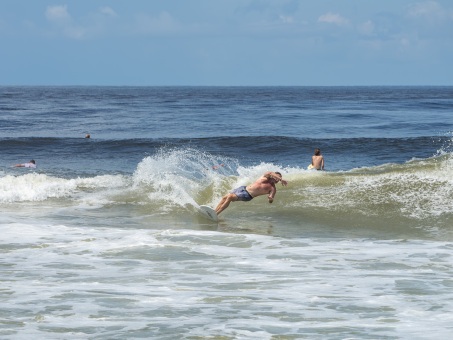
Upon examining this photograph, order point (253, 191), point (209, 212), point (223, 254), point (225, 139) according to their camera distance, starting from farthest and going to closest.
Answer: point (225, 139), point (253, 191), point (209, 212), point (223, 254)

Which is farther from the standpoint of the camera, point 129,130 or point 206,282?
point 129,130

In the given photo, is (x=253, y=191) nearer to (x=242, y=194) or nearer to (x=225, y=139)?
(x=242, y=194)

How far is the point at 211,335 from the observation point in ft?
27.7

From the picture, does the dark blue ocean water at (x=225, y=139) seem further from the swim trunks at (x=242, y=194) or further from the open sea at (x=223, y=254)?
the swim trunks at (x=242, y=194)

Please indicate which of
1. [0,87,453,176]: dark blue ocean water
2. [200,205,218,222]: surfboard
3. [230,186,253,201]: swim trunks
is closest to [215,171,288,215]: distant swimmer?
[230,186,253,201]: swim trunks

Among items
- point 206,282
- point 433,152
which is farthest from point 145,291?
point 433,152

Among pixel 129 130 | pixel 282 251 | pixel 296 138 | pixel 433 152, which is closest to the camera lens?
pixel 282 251

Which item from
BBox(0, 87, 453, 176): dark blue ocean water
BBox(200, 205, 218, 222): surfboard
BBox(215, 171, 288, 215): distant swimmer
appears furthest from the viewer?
BBox(0, 87, 453, 176): dark blue ocean water

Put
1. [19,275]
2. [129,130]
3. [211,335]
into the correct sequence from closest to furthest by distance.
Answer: [211,335] → [19,275] → [129,130]

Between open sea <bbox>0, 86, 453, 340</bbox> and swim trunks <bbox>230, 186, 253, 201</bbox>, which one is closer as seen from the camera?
open sea <bbox>0, 86, 453, 340</bbox>

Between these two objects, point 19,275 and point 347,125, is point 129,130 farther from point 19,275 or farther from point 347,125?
point 19,275

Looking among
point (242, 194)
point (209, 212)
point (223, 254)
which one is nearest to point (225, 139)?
point (242, 194)

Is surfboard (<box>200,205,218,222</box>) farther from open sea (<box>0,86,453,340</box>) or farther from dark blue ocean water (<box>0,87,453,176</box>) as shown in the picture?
dark blue ocean water (<box>0,87,453,176</box>)

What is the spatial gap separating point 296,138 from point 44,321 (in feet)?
103
